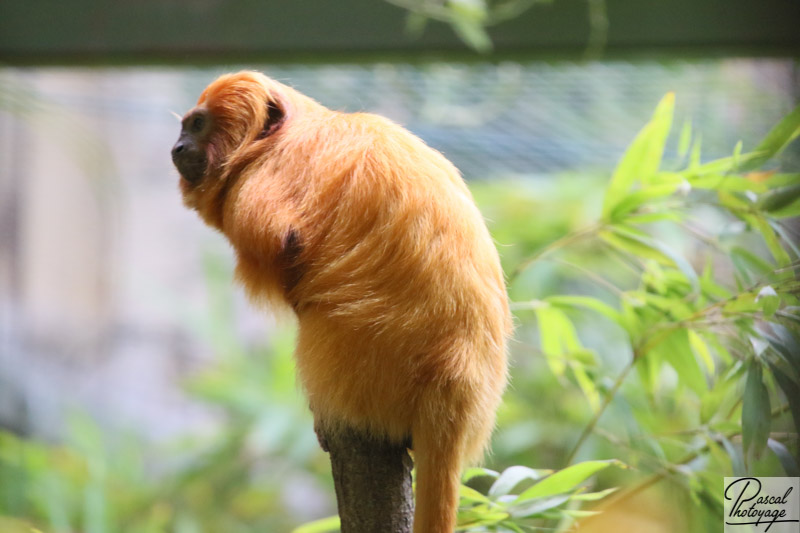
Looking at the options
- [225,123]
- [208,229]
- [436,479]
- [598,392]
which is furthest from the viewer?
[208,229]

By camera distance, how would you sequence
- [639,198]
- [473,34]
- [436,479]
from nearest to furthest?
[436,479]
[639,198]
[473,34]

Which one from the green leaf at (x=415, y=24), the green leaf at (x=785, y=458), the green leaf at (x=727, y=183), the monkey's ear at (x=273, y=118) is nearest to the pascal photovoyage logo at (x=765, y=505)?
the green leaf at (x=785, y=458)

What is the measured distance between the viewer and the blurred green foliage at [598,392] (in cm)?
101

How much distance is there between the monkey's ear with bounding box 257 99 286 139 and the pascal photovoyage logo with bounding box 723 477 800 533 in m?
0.81

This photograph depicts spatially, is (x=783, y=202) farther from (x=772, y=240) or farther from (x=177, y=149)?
(x=177, y=149)

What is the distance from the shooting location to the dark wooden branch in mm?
852

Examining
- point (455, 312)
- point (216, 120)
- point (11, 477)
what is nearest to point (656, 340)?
point (455, 312)

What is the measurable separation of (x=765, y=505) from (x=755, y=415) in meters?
0.13

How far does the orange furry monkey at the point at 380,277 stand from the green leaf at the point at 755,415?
36cm

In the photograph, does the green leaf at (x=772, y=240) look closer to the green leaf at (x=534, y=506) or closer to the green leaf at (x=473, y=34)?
the green leaf at (x=534, y=506)

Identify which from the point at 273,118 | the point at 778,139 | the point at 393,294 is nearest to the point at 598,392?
the point at 778,139

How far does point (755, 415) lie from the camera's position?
0.94 metres

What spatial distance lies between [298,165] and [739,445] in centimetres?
79

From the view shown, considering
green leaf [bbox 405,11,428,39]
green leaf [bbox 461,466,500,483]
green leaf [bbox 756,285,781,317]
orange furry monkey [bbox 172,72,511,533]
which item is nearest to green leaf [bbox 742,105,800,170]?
green leaf [bbox 756,285,781,317]
